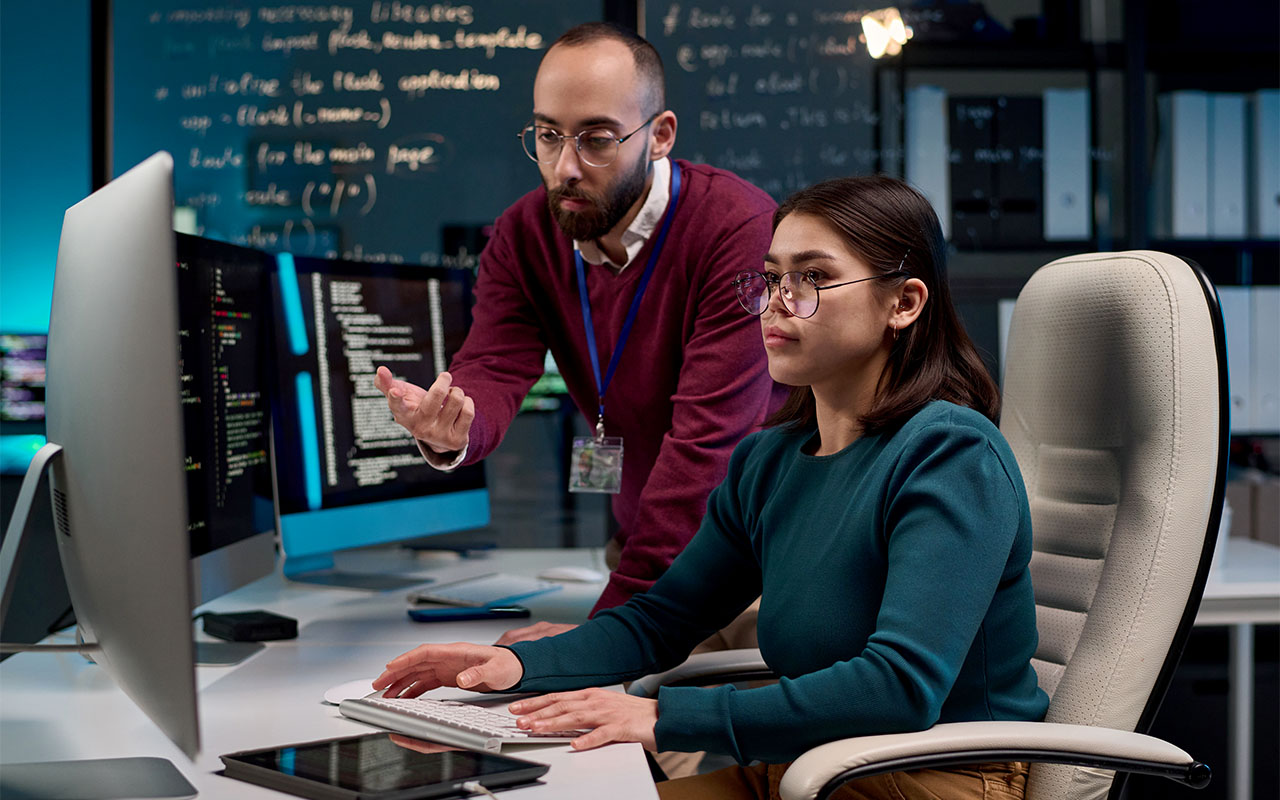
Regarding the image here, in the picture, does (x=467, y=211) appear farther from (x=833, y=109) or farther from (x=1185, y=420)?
(x=1185, y=420)

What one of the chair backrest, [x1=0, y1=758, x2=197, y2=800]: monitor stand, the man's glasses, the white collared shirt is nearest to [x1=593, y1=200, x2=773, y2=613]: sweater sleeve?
→ the white collared shirt

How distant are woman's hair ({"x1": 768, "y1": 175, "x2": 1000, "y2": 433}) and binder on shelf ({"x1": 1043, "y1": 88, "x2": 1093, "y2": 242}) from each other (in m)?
1.84

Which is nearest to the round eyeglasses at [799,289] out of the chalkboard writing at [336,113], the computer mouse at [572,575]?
the computer mouse at [572,575]

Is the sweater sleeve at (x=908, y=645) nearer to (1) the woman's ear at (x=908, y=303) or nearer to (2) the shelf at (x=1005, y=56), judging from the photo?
(1) the woman's ear at (x=908, y=303)

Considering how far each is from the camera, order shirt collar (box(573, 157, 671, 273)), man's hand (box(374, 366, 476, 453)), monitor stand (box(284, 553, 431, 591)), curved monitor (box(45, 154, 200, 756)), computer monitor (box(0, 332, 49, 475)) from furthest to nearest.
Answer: computer monitor (box(0, 332, 49, 475)), monitor stand (box(284, 553, 431, 591)), shirt collar (box(573, 157, 671, 273)), man's hand (box(374, 366, 476, 453)), curved monitor (box(45, 154, 200, 756))

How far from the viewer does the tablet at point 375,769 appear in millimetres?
837

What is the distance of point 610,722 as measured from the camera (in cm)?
102

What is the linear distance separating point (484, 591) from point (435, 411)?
0.52 meters

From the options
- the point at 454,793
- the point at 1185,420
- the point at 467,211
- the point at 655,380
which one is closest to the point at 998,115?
the point at 467,211

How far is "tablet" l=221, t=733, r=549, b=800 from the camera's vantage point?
0.84m

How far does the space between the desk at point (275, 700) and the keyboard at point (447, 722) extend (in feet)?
0.04

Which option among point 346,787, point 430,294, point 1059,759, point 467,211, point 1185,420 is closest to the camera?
point 346,787

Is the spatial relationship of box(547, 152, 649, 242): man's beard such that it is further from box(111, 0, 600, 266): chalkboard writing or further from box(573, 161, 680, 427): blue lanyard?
box(111, 0, 600, 266): chalkboard writing

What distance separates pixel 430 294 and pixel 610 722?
1.22 metres
